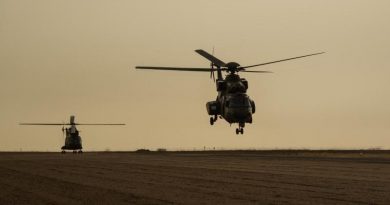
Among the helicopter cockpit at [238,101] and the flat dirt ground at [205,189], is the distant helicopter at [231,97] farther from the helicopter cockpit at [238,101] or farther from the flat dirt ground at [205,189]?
the flat dirt ground at [205,189]

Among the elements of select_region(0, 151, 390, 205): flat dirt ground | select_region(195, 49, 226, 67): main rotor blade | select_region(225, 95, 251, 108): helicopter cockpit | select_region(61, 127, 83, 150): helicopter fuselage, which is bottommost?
select_region(0, 151, 390, 205): flat dirt ground

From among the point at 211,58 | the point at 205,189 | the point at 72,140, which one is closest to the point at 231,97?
the point at 211,58

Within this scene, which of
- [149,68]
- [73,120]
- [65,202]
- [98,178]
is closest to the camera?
[65,202]

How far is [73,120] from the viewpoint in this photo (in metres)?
103

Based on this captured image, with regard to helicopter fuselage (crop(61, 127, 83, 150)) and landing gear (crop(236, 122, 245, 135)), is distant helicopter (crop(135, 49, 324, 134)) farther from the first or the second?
helicopter fuselage (crop(61, 127, 83, 150))

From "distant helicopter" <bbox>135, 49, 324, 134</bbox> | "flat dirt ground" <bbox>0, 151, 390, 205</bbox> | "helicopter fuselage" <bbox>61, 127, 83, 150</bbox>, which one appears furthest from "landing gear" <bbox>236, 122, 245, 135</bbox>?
"helicopter fuselage" <bbox>61, 127, 83, 150</bbox>

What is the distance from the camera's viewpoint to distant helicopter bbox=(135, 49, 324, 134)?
5731 cm

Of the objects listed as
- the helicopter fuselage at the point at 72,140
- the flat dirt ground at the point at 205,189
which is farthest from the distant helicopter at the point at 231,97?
the helicopter fuselage at the point at 72,140

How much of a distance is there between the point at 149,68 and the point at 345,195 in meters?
37.1

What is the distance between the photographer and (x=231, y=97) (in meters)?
57.9

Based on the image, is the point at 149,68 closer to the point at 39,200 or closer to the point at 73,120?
the point at 39,200

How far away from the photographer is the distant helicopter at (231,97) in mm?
57312

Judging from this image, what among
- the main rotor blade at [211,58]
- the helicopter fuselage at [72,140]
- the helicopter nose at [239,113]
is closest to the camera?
the helicopter nose at [239,113]

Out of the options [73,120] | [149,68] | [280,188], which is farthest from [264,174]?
[73,120]
